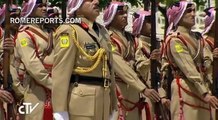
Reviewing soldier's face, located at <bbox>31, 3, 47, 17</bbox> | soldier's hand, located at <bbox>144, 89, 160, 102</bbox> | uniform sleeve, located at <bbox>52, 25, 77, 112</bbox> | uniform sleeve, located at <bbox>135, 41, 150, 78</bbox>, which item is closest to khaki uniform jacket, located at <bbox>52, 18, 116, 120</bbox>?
uniform sleeve, located at <bbox>52, 25, 77, 112</bbox>

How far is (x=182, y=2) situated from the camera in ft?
31.2

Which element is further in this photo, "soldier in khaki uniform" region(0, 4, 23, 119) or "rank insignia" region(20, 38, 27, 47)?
"rank insignia" region(20, 38, 27, 47)

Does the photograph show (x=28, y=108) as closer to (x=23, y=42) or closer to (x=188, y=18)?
(x=23, y=42)

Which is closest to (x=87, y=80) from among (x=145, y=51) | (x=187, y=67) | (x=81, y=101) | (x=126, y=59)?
(x=81, y=101)

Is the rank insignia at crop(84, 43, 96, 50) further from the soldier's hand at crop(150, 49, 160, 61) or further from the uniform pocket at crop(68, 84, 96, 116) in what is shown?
the soldier's hand at crop(150, 49, 160, 61)

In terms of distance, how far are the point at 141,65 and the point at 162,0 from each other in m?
5.82

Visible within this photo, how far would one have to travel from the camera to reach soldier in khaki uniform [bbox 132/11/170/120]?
1005 cm

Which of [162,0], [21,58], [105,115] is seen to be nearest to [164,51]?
[21,58]

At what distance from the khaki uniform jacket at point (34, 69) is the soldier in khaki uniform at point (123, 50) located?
0.87m

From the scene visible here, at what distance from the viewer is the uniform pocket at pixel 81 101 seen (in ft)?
23.1

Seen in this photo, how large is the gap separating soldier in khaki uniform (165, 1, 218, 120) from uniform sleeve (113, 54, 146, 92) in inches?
19.6

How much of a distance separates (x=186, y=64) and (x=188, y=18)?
29.4 inches

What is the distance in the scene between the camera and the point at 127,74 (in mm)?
8969

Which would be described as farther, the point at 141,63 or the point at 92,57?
the point at 141,63
